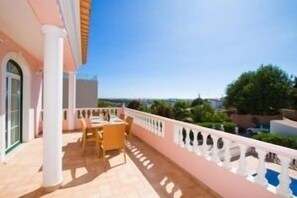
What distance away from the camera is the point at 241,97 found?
2583 centimetres

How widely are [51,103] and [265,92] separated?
2741 centimetres

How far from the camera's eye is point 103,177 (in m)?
3.31

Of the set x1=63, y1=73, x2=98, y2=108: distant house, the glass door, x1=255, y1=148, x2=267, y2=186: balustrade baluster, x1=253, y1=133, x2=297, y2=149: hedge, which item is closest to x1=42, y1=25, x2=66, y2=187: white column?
the glass door

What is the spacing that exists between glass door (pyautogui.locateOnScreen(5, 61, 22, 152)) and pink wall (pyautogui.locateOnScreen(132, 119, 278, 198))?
12.1 ft

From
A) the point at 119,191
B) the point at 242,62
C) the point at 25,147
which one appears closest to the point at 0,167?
the point at 25,147

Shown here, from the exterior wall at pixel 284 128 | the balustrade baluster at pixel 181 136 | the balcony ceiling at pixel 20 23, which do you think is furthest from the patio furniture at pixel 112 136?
the exterior wall at pixel 284 128

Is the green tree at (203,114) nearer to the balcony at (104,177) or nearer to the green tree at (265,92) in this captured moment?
the green tree at (265,92)

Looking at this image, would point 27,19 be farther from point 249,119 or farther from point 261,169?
point 249,119

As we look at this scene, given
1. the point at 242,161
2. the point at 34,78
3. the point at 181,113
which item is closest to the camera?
the point at 242,161

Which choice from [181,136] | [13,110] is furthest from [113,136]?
[13,110]

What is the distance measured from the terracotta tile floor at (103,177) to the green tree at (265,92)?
24590 mm

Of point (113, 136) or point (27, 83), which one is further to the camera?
point (27, 83)

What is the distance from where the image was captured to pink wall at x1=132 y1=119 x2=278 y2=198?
2.22 metres

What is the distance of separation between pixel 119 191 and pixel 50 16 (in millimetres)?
2677
